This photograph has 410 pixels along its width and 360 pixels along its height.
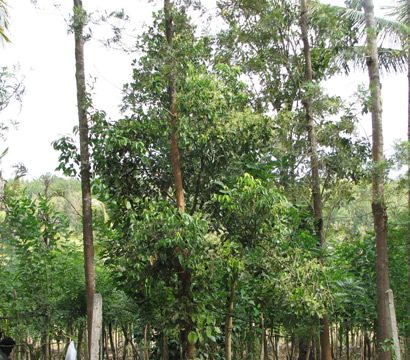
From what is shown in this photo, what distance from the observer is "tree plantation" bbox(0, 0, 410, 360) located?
5.32m

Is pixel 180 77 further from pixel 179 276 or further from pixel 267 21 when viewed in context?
pixel 267 21

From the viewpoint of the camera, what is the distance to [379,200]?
677 centimetres

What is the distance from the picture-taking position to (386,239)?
6.90 meters

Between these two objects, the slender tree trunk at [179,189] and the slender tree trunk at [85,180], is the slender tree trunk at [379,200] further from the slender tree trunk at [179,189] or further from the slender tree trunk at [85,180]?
the slender tree trunk at [85,180]

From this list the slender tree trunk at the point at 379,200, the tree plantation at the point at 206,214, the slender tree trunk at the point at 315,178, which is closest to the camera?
the tree plantation at the point at 206,214

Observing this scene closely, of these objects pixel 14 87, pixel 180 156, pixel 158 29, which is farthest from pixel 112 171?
pixel 14 87

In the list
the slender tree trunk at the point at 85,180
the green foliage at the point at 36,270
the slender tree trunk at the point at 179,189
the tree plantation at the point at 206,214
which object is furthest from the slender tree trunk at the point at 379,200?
the green foliage at the point at 36,270

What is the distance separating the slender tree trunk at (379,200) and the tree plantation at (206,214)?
2 cm

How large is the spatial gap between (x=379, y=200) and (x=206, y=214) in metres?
2.80

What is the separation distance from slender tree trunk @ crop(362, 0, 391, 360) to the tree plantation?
20 mm

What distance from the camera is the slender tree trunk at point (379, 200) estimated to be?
6.66m

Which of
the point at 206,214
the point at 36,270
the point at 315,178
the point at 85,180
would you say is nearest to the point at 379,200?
the point at 315,178

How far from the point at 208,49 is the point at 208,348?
3.79m

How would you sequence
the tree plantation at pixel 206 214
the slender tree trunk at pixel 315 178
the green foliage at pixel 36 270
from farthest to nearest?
the slender tree trunk at pixel 315 178
the green foliage at pixel 36 270
the tree plantation at pixel 206 214
